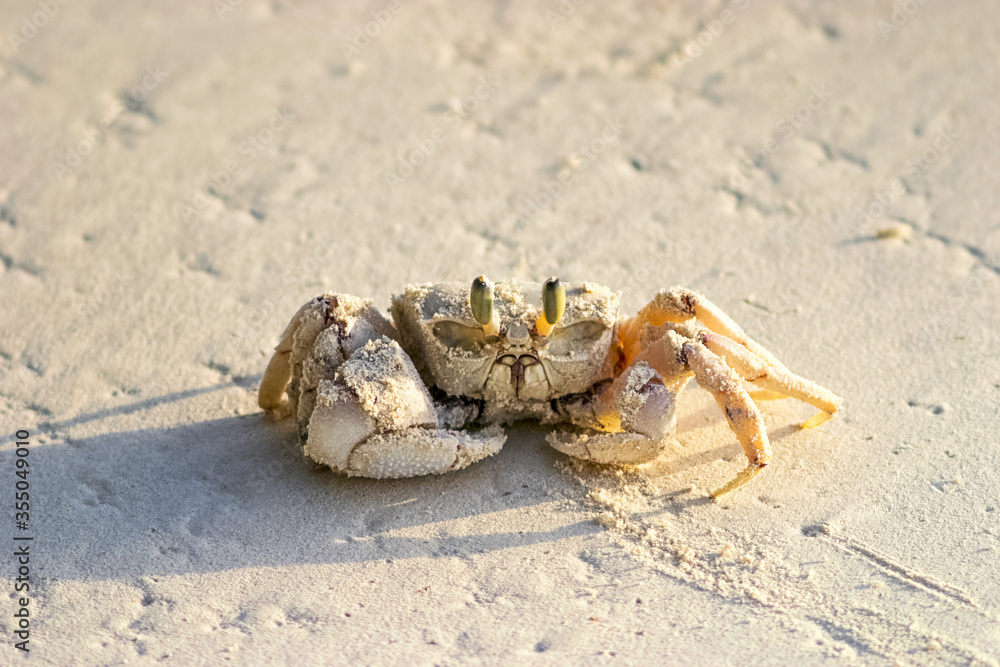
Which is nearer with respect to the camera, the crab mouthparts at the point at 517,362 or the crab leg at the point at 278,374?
the crab mouthparts at the point at 517,362

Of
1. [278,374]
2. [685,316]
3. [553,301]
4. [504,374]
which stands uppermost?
[553,301]

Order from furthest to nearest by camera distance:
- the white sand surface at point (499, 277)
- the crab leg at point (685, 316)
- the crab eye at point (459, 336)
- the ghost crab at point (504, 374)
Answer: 1. the crab leg at point (685, 316)
2. the crab eye at point (459, 336)
3. the ghost crab at point (504, 374)
4. the white sand surface at point (499, 277)

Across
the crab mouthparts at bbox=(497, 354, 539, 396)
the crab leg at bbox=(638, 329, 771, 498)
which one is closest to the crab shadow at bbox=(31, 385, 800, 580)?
the crab leg at bbox=(638, 329, 771, 498)

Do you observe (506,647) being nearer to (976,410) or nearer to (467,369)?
(467,369)

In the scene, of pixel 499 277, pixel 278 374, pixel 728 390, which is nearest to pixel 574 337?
pixel 728 390

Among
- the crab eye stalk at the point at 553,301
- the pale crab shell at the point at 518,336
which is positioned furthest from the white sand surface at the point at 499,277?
the crab eye stalk at the point at 553,301

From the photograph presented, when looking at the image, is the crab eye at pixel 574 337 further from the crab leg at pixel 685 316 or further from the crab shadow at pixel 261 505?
the crab shadow at pixel 261 505

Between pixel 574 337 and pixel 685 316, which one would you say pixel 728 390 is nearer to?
pixel 685 316
